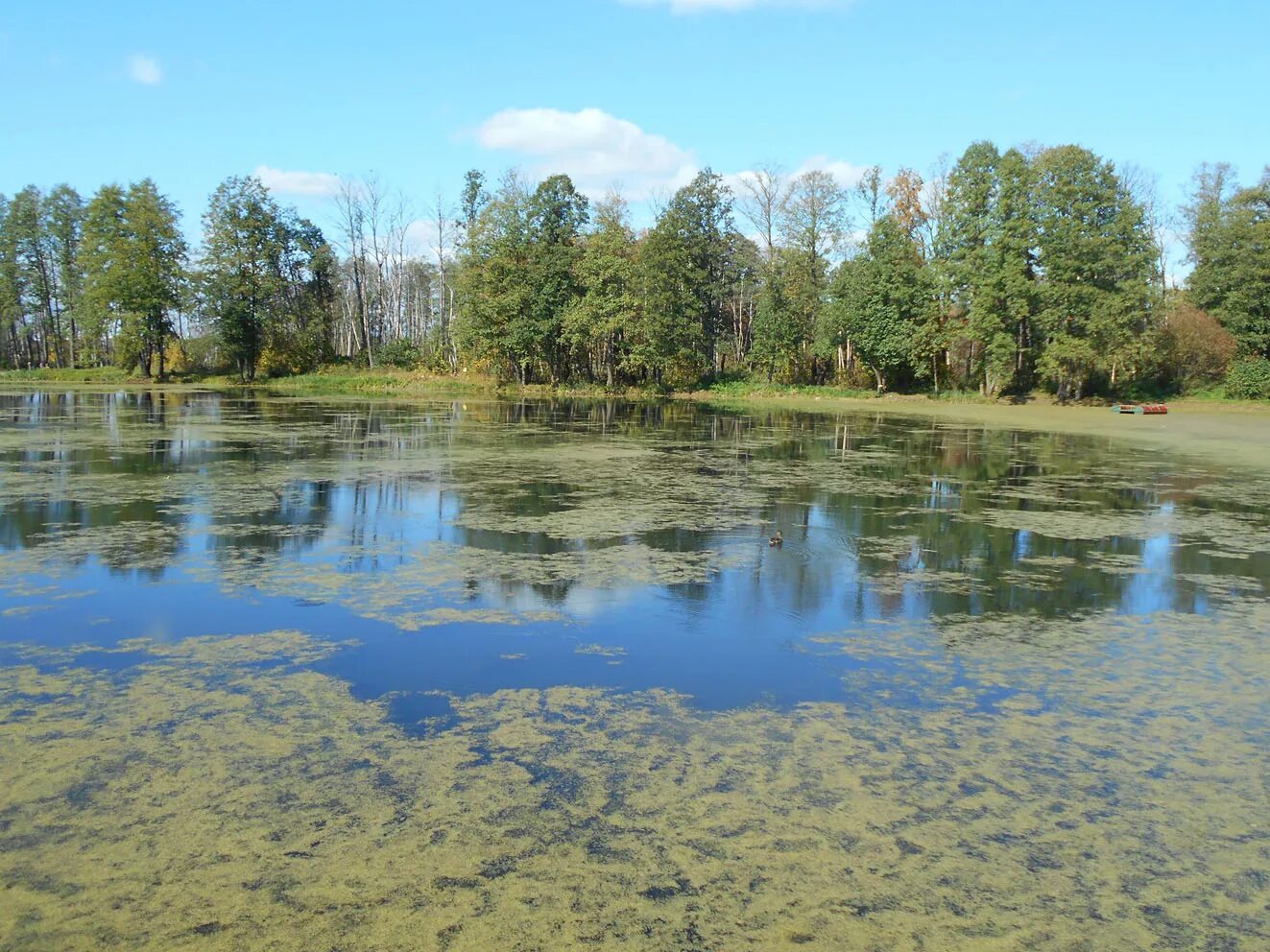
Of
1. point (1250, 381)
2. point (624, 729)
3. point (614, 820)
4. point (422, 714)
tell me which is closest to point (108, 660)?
point (422, 714)

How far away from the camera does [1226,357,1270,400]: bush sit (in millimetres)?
33562

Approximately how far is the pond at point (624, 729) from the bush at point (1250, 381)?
99.8 ft

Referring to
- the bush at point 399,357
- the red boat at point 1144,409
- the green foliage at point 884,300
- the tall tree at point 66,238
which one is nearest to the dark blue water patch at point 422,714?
the red boat at point 1144,409

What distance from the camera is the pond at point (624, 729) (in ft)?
8.44

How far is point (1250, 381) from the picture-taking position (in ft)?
111

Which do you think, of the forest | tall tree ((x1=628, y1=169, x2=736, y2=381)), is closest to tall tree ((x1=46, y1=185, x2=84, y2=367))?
the forest

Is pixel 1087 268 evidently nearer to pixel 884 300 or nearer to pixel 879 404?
pixel 884 300

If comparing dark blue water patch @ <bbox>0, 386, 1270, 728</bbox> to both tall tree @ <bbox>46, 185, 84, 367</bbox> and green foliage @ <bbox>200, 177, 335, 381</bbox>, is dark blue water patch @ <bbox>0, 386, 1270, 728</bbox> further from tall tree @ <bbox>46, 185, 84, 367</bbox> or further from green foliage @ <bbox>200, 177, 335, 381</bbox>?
tall tree @ <bbox>46, 185, 84, 367</bbox>

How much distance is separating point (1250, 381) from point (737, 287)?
21512 mm

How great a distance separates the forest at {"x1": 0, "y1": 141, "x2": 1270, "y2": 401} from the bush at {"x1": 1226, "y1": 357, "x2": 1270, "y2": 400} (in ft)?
0.29

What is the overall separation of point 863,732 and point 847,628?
5.31 feet

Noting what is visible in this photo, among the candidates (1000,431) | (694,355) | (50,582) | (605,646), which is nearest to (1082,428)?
(1000,431)

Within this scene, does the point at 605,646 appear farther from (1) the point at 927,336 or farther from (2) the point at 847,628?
(1) the point at 927,336

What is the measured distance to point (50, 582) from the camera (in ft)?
19.7
